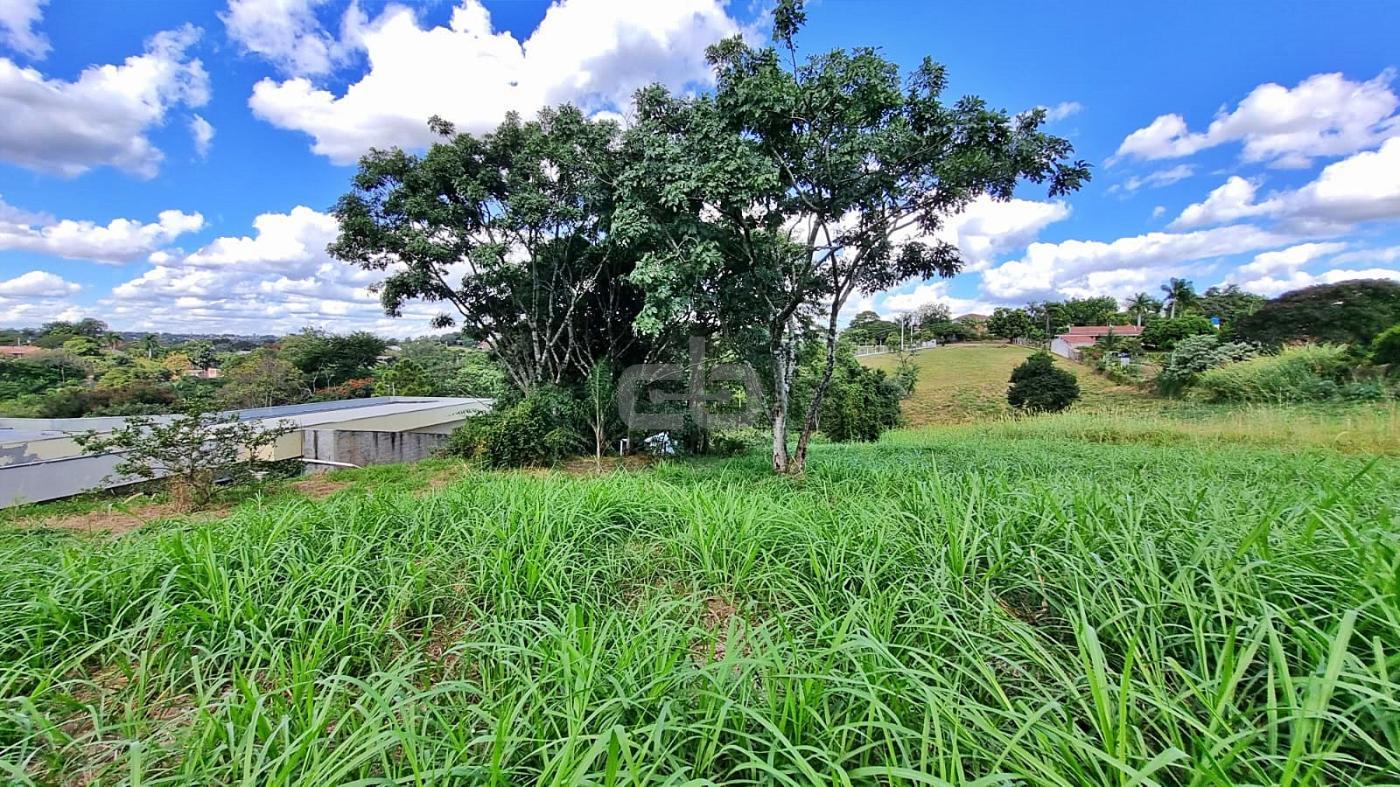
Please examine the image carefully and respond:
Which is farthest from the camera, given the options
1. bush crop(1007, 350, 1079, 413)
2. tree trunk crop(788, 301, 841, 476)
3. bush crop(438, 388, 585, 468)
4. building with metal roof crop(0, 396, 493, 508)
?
bush crop(1007, 350, 1079, 413)

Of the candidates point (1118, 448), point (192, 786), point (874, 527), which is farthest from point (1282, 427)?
point (192, 786)

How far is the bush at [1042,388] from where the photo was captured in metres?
15.8

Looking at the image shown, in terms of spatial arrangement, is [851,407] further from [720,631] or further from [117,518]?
[117,518]

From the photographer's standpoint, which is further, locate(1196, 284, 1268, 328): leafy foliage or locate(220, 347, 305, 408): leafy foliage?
locate(1196, 284, 1268, 328): leafy foliage

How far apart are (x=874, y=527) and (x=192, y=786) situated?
2.16 metres

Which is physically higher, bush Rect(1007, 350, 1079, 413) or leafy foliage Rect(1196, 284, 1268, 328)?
leafy foliage Rect(1196, 284, 1268, 328)

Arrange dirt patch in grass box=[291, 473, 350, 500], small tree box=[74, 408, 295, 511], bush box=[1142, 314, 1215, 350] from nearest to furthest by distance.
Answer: small tree box=[74, 408, 295, 511] < dirt patch in grass box=[291, 473, 350, 500] < bush box=[1142, 314, 1215, 350]

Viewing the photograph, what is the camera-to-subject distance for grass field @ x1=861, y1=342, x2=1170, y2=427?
54.6 ft

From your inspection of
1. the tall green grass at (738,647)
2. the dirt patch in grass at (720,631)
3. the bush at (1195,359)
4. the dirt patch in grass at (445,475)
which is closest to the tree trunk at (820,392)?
the tall green grass at (738,647)

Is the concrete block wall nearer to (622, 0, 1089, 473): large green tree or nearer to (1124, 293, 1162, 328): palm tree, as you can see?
(622, 0, 1089, 473): large green tree

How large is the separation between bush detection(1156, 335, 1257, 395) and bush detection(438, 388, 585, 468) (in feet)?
58.6

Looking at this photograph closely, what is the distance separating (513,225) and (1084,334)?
4485 cm

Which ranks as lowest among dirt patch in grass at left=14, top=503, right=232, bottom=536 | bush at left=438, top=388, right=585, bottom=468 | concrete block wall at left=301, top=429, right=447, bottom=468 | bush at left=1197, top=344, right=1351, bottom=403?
concrete block wall at left=301, top=429, right=447, bottom=468

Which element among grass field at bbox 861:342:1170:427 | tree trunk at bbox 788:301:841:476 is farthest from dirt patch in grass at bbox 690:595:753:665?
grass field at bbox 861:342:1170:427
